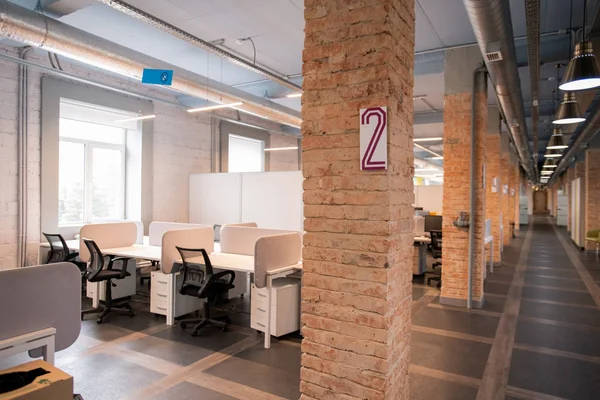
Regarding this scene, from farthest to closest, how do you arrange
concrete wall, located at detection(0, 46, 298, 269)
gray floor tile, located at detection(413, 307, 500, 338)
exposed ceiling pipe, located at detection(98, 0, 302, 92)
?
concrete wall, located at detection(0, 46, 298, 269), gray floor tile, located at detection(413, 307, 500, 338), exposed ceiling pipe, located at detection(98, 0, 302, 92)

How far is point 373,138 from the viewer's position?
2.20 metres

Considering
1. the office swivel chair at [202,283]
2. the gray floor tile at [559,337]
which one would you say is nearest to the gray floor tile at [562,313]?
the gray floor tile at [559,337]

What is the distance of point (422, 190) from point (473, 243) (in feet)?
16.1

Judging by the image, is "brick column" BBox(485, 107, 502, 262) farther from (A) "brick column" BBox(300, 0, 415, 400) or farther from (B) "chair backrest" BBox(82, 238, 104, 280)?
(B) "chair backrest" BBox(82, 238, 104, 280)

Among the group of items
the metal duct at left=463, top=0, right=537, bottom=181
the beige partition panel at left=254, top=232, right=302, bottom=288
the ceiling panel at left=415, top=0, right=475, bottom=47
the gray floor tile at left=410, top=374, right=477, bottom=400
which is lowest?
the gray floor tile at left=410, top=374, right=477, bottom=400

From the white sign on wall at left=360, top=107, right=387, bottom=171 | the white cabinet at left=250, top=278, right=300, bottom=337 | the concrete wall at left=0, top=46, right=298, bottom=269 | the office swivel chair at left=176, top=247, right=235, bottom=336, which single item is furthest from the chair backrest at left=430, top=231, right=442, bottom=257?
the concrete wall at left=0, top=46, right=298, bottom=269

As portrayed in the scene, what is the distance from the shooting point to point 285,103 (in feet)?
30.4

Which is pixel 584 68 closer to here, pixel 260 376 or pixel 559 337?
pixel 559 337

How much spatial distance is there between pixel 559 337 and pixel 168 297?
447 centimetres

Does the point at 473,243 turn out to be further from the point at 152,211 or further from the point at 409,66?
the point at 152,211

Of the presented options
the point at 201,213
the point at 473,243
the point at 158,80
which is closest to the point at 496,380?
the point at 473,243

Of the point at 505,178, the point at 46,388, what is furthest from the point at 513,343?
the point at 505,178

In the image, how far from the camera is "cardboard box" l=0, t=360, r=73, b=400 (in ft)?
6.28

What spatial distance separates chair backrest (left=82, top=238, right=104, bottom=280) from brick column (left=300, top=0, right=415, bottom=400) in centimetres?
353
